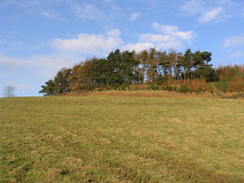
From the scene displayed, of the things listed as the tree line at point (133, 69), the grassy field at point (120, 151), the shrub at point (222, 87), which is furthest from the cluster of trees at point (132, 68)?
the grassy field at point (120, 151)

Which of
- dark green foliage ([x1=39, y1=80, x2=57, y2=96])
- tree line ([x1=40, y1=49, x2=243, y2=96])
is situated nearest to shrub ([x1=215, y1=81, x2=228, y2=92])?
tree line ([x1=40, y1=49, x2=243, y2=96])

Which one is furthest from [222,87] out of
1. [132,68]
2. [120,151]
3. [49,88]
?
[49,88]

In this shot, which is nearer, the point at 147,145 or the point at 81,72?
the point at 147,145

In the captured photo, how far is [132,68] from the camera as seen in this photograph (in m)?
38.2

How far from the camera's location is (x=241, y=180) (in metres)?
3.96

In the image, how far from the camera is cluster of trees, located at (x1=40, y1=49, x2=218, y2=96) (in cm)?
3475

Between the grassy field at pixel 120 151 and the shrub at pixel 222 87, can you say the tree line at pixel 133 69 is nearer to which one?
the shrub at pixel 222 87

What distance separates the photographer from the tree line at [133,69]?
34656 millimetres

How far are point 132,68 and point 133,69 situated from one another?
43 centimetres

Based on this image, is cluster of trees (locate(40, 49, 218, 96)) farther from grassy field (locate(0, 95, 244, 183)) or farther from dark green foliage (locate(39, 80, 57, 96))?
grassy field (locate(0, 95, 244, 183))

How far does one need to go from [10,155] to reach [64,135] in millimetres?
2088

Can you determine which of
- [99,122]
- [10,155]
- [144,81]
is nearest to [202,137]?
[99,122]

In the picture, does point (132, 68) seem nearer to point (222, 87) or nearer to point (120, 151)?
point (222, 87)

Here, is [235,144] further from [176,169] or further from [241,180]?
[176,169]
